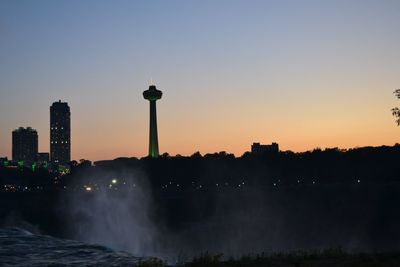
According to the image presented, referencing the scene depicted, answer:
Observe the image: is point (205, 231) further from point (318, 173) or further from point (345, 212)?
point (318, 173)

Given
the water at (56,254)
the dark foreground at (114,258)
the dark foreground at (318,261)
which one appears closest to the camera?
the dark foreground at (318,261)

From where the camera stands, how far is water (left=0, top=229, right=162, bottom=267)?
2781 centimetres

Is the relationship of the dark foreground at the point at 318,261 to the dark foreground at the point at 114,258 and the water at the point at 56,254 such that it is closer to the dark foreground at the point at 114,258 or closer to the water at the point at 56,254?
the dark foreground at the point at 114,258

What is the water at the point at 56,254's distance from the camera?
2781 centimetres

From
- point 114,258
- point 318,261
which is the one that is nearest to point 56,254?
point 114,258

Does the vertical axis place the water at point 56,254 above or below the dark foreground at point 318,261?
below

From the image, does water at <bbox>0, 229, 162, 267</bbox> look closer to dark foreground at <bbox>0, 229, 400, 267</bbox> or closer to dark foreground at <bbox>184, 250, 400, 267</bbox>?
dark foreground at <bbox>0, 229, 400, 267</bbox>

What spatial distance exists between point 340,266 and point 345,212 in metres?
113

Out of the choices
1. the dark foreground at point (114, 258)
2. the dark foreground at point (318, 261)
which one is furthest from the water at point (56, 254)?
the dark foreground at point (318, 261)

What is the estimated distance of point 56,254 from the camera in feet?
102

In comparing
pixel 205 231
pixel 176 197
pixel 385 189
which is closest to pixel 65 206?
pixel 176 197

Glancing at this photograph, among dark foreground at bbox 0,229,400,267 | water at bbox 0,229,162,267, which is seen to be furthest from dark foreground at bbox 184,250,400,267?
water at bbox 0,229,162,267

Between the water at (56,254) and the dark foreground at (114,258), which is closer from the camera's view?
the dark foreground at (114,258)

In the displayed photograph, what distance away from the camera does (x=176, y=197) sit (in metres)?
168
